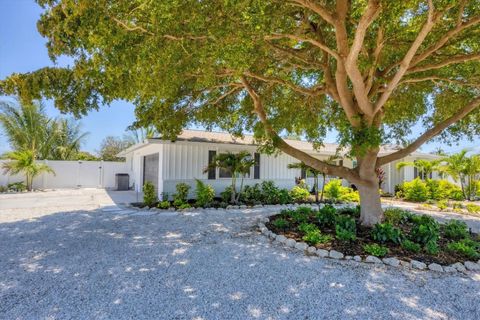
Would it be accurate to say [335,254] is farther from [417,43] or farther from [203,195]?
[203,195]

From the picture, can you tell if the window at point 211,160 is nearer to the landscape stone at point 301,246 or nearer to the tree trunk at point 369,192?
the tree trunk at point 369,192

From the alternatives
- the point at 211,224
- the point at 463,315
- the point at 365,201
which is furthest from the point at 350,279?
→ the point at 211,224

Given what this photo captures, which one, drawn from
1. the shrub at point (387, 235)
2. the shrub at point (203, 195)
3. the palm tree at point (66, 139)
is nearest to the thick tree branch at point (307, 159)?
the shrub at point (387, 235)

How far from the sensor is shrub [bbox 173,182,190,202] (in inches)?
453

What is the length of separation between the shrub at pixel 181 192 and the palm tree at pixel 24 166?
36.8 feet

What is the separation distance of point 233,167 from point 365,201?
566 centimetres

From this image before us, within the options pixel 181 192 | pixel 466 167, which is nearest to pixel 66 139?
pixel 181 192

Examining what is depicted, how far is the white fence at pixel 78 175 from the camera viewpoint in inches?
735

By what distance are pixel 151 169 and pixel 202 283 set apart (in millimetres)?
11975

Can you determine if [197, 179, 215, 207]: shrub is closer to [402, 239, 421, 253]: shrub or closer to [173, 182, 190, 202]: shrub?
[173, 182, 190, 202]: shrub

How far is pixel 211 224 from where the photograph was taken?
324 inches

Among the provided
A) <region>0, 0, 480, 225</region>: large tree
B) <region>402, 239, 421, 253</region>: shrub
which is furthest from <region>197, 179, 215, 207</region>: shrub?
<region>402, 239, 421, 253</region>: shrub

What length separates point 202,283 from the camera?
4121 mm

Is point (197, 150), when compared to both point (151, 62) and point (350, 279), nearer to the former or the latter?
point (151, 62)
